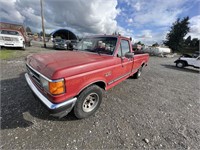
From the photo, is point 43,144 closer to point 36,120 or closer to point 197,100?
point 36,120

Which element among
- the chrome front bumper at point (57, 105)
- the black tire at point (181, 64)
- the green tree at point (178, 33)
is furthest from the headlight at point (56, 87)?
the green tree at point (178, 33)

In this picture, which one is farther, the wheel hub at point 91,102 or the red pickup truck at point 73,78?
the wheel hub at point 91,102

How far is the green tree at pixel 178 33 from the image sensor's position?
42.4 m

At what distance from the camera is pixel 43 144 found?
188cm

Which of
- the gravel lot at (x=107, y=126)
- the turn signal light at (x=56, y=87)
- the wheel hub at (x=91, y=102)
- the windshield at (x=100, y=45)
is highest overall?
the windshield at (x=100, y=45)

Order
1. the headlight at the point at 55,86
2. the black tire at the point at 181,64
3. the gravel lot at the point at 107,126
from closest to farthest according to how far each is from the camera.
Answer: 1. the headlight at the point at 55,86
2. the gravel lot at the point at 107,126
3. the black tire at the point at 181,64

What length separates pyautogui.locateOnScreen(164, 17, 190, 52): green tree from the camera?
139 ft

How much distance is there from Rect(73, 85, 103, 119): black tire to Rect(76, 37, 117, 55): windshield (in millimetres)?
1227

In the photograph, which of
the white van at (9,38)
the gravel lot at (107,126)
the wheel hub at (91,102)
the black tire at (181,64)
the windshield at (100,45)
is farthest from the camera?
the black tire at (181,64)

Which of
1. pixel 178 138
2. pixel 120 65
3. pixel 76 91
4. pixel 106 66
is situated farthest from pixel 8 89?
pixel 178 138

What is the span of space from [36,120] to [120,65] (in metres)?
2.58

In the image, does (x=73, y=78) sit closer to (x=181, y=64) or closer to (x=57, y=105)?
(x=57, y=105)

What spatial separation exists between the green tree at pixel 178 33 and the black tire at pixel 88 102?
5248 cm

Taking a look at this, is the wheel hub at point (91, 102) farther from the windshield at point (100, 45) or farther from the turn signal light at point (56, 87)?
the windshield at point (100, 45)
